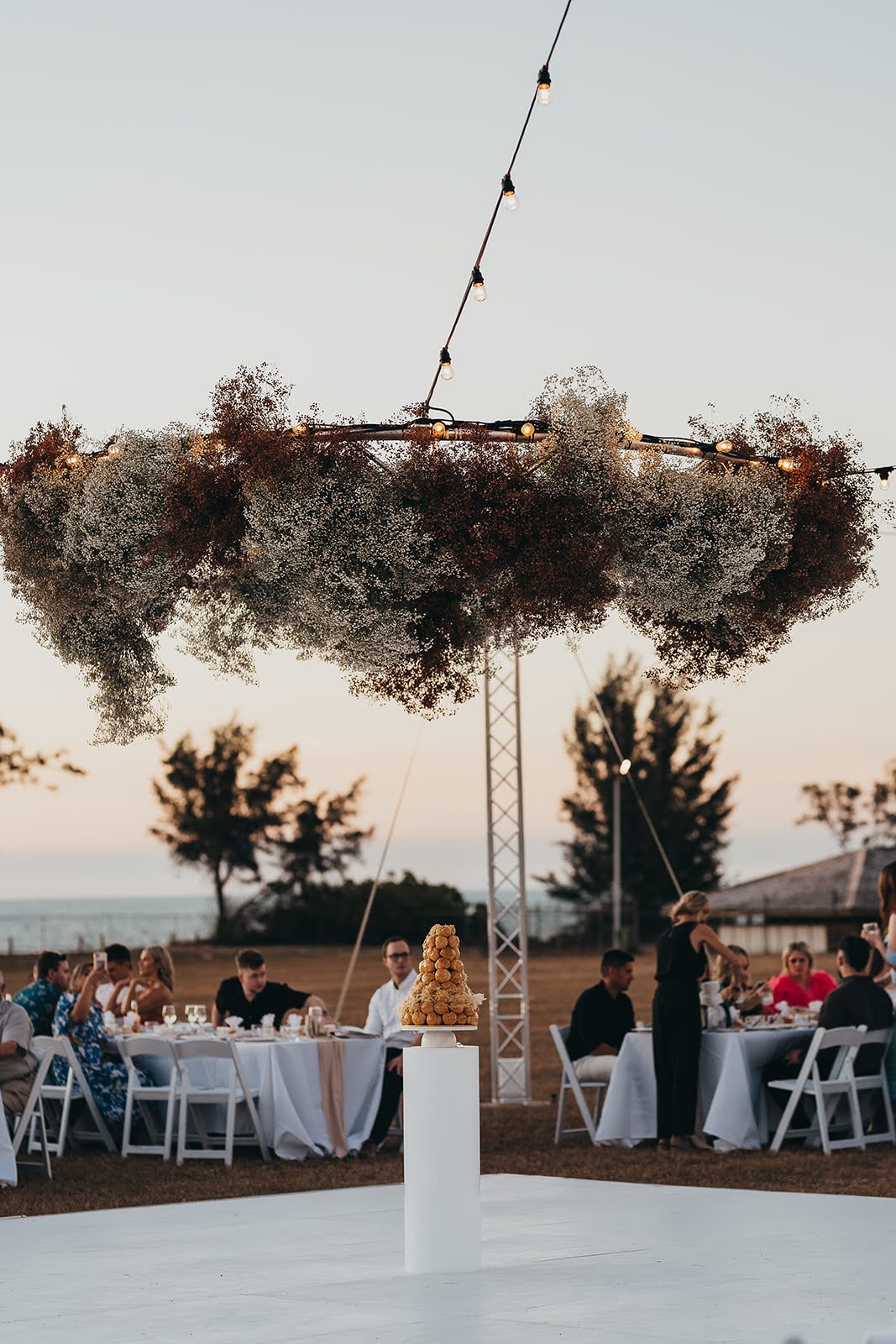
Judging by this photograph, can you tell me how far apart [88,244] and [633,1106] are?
5796 millimetres

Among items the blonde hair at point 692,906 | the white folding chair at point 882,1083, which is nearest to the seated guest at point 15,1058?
the blonde hair at point 692,906

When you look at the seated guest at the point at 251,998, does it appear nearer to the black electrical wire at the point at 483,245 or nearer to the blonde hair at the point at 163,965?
the blonde hair at the point at 163,965

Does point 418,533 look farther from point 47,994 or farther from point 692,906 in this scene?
point 47,994

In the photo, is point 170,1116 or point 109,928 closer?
point 170,1116

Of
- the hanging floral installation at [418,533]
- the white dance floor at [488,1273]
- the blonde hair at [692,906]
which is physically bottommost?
the white dance floor at [488,1273]

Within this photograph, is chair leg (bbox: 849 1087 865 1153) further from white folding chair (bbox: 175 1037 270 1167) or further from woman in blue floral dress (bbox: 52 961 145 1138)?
woman in blue floral dress (bbox: 52 961 145 1138)

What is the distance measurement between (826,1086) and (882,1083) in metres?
0.54

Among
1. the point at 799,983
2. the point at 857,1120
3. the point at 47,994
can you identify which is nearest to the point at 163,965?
the point at 47,994

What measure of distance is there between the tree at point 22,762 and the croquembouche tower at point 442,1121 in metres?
24.1

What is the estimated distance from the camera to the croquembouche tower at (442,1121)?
230 inches

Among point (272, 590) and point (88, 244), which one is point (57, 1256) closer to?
point (272, 590)

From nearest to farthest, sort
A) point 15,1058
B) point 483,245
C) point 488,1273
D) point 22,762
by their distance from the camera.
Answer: point 483,245 < point 488,1273 < point 15,1058 < point 22,762

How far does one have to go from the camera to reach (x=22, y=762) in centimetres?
2925

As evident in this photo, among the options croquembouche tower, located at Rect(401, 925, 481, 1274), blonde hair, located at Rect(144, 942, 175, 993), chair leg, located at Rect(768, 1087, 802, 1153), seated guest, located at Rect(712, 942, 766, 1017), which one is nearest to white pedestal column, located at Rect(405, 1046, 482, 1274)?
croquembouche tower, located at Rect(401, 925, 481, 1274)
